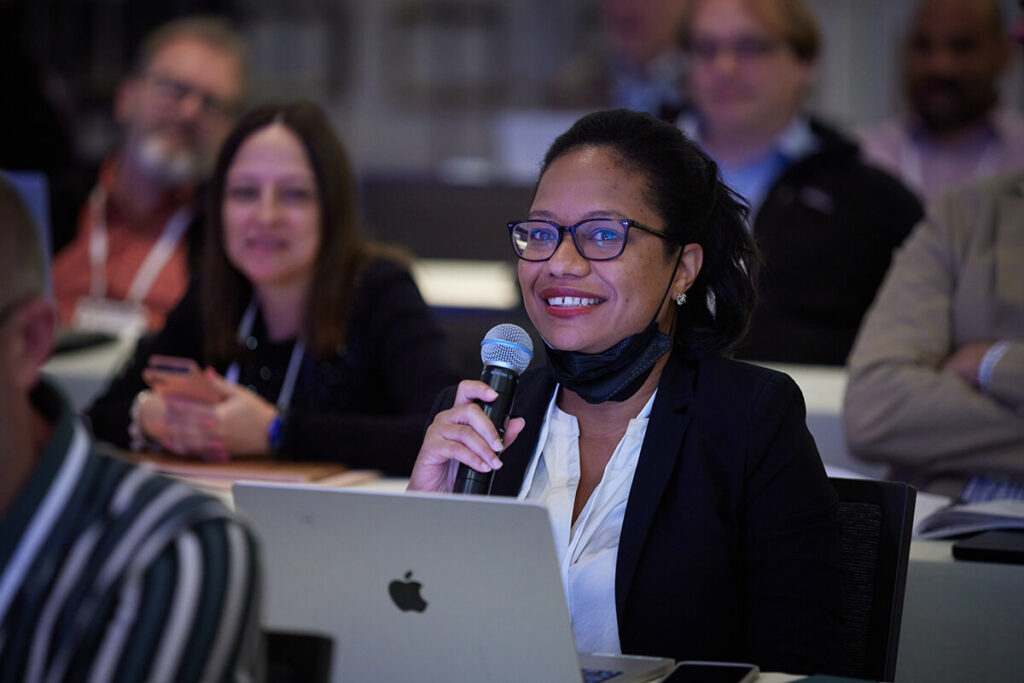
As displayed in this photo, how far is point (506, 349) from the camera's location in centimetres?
153

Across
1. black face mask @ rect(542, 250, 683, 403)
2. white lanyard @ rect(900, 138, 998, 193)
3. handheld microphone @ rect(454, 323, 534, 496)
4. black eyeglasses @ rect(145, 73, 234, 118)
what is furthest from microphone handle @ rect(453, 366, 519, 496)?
white lanyard @ rect(900, 138, 998, 193)

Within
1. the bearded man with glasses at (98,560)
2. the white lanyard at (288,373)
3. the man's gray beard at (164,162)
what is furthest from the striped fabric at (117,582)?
the man's gray beard at (164,162)

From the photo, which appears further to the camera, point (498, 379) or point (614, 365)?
point (614, 365)

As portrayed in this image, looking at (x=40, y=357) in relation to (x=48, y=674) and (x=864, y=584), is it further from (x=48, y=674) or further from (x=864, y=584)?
(x=864, y=584)

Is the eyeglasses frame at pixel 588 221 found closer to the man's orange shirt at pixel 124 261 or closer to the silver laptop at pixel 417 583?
the silver laptop at pixel 417 583

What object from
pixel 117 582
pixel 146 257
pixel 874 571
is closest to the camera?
pixel 117 582

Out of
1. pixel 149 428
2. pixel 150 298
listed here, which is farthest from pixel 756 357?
pixel 150 298

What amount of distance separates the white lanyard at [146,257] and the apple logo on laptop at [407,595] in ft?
10.00

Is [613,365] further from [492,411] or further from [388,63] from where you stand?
[388,63]

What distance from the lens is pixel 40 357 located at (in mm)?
1038

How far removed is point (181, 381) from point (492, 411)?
3.74 feet

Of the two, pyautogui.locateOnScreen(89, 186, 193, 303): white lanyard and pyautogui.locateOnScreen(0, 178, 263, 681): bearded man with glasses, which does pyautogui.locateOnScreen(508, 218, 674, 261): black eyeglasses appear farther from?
pyautogui.locateOnScreen(89, 186, 193, 303): white lanyard

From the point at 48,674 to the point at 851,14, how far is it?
262 inches

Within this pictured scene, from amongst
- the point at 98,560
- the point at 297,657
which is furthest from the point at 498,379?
the point at 98,560
